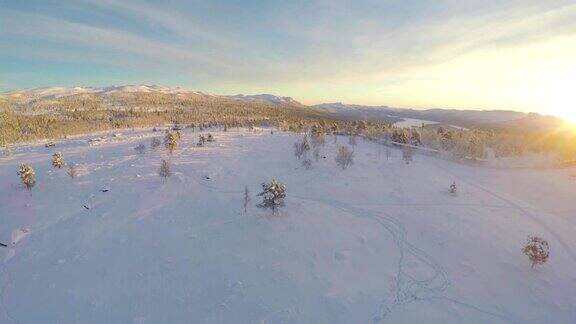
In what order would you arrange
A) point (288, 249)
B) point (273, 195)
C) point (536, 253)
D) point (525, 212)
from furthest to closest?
point (525, 212), point (273, 195), point (288, 249), point (536, 253)

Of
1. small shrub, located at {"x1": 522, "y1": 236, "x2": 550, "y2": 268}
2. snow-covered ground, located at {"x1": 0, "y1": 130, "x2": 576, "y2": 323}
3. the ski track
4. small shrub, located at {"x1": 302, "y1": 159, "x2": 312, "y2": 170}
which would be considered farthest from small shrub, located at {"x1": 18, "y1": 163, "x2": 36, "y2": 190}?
the ski track

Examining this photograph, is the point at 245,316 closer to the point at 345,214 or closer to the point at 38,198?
the point at 345,214

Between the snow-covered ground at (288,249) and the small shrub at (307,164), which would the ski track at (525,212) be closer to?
the snow-covered ground at (288,249)

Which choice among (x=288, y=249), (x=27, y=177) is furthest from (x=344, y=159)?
(x=27, y=177)

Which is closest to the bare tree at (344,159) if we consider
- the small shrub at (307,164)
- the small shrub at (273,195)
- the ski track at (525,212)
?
the small shrub at (307,164)

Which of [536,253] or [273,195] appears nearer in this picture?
[536,253]

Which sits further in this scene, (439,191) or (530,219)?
(439,191)

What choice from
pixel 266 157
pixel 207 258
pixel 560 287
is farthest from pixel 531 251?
pixel 266 157

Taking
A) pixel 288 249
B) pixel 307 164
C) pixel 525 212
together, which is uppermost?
pixel 307 164

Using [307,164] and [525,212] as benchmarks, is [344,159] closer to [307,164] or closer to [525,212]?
[307,164]
